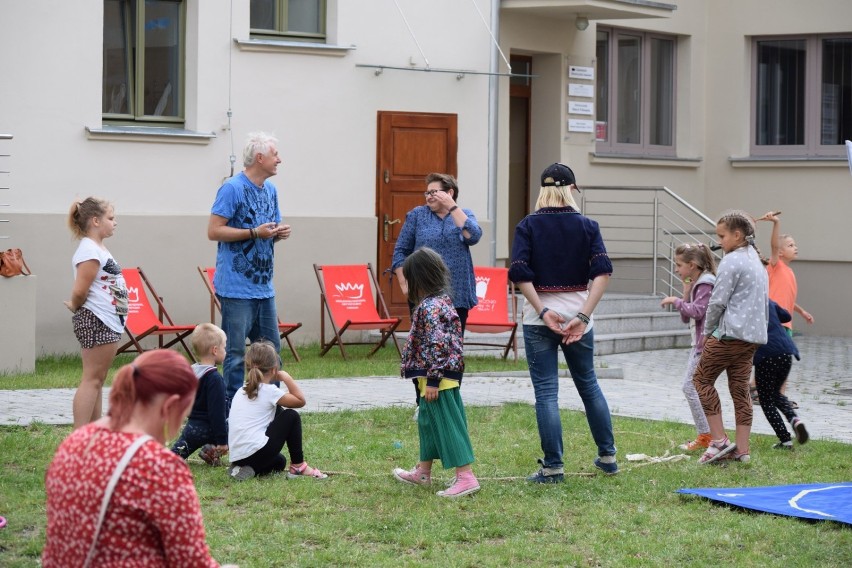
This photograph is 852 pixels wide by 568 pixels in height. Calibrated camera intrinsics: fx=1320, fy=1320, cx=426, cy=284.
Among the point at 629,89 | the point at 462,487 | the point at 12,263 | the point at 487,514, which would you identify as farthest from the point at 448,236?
the point at 629,89

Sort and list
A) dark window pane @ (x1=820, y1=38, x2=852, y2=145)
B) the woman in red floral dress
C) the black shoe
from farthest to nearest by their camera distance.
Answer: dark window pane @ (x1=820, y1=38, x2=852, y2=145)
the black shoe
the woman in red floral dress

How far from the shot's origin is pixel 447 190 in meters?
9.59

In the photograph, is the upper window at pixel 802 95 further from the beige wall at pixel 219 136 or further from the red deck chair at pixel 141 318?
the red deck chair at pixel 141 318

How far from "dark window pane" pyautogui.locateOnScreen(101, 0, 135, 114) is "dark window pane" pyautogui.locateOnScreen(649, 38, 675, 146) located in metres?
8.51

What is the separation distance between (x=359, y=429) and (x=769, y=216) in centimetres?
339

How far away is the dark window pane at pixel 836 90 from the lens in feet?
64.5

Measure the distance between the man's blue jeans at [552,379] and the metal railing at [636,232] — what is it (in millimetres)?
11018

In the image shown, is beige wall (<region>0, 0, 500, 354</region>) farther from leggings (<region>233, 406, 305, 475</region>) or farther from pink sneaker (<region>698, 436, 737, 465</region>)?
pink sneaker (<region>698, 436, 737, 465</region>)

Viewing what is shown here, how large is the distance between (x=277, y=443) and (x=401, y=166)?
891 cm

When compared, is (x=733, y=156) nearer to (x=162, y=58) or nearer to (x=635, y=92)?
(x=635, y=92)

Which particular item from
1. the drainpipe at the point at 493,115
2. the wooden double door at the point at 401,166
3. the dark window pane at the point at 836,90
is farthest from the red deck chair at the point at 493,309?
the dark window pane at the point at 836,90

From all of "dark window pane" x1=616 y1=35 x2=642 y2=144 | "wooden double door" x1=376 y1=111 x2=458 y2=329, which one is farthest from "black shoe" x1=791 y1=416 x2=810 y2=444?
"dark window pane" x1=616 y1=35 x2=642 y2=144

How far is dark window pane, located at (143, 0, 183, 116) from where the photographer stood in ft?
→ 48.6

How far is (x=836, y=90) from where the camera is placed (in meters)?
19.8
